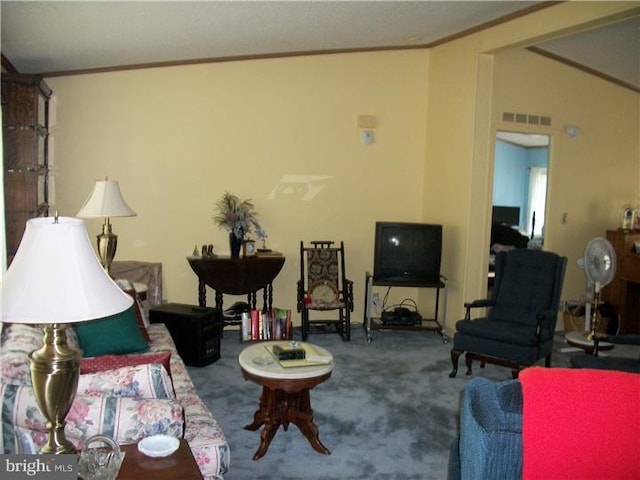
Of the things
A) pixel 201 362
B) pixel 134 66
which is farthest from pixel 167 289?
pixel 134 66

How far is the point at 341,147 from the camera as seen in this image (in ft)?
17.6

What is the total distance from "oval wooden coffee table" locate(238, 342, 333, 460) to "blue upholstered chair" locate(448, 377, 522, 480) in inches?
58.0

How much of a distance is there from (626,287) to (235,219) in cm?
368

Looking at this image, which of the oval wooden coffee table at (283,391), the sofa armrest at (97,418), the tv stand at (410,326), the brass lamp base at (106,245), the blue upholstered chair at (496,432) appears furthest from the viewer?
the tv stand at (410,326)

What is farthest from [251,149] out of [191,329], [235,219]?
[191,329]

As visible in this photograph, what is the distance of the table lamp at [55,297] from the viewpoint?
1.42 metres

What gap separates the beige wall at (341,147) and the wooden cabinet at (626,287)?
32cm

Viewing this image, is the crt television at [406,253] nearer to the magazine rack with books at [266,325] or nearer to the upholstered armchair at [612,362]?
the magazine rack with books at [266,325]

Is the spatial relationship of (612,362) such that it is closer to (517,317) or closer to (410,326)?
(517,317)

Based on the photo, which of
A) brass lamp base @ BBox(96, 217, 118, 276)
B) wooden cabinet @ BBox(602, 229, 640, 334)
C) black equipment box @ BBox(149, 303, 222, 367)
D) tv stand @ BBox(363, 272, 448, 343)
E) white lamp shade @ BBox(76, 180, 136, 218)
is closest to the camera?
white lamp shade @ BBox(76, 180, 136, 218)

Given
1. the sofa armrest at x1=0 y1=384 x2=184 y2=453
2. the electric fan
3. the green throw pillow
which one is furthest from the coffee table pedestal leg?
the electric fan

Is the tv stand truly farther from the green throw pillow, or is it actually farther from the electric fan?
the green throw pillow

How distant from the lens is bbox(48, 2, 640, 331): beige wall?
482 cm

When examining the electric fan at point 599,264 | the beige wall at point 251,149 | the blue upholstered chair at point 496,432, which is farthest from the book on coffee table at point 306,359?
the electric fan at point 599,264
